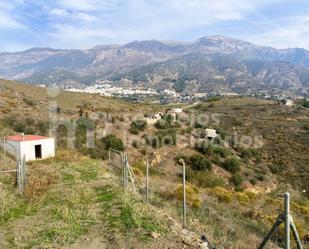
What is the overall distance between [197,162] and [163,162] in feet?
10.6

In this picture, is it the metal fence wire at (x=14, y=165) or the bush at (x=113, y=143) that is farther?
the bush at (x=113, y=143)

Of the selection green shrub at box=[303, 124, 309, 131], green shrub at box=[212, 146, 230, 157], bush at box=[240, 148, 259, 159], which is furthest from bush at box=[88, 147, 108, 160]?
green shrub at box=[303, 124, 309, 131]

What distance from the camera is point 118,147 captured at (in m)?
33.2

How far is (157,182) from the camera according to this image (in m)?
20.3

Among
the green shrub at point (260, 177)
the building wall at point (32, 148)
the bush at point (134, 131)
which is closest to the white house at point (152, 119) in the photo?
the bush at point (134, 131)

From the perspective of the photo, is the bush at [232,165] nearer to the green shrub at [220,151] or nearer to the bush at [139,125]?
the green shrub at [220,151]

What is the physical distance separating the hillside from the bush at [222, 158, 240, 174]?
11 cm

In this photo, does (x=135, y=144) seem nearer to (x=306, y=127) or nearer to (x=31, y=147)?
(x=31, y=147)

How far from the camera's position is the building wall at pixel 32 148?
71.0 feet

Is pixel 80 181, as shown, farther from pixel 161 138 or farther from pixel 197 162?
pixel 161 138

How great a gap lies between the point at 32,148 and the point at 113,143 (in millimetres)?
11613

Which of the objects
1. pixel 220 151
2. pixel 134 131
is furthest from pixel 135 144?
pixel 220 151

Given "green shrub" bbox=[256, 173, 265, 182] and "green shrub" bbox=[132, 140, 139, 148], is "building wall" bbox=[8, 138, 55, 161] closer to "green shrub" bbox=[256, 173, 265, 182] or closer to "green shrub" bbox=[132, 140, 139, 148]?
"green shrub" bbox=[132, 140, 139, 148]

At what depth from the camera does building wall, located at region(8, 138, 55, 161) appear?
21641mm
